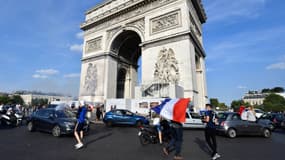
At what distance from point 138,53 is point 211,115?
25603mm

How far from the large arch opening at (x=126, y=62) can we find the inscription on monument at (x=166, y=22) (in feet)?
17.1

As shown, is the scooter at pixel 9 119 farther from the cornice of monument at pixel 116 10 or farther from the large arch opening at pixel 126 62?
the cornice of monument at pixel 116 10

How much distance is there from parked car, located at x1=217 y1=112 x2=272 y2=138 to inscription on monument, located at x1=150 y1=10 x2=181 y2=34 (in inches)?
493

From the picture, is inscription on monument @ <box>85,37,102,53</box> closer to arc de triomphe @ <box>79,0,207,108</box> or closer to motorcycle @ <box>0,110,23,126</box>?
arc de triomphe @ <box>79,0,207,108</box>

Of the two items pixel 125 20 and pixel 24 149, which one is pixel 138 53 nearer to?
pixel 125 20

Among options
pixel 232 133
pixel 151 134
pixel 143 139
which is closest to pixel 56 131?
pixel 143 139

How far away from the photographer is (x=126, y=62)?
2762 centimetres

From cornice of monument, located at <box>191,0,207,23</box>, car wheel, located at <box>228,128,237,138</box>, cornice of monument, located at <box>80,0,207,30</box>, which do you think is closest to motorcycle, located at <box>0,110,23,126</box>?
car wheel, located at <box>228,128,237,138</box>

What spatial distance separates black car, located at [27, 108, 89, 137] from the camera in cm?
725

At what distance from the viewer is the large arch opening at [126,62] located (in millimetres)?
25059

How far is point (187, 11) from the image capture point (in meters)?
17.6

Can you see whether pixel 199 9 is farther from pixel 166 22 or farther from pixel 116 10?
pixel 116 10

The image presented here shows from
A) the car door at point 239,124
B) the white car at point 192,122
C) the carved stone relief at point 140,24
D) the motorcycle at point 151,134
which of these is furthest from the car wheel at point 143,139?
the carved stone relief at point 140,24

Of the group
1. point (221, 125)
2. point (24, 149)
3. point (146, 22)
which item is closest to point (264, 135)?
point (221, 125)
